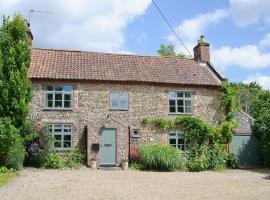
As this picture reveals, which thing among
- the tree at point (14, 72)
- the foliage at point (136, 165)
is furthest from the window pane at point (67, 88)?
the foliage at point (136, 165)

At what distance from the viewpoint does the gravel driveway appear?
1250 centimetres

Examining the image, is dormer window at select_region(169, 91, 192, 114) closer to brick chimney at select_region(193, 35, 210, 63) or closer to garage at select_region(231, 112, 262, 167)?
garage at select_region(231, 112, 262, 167)

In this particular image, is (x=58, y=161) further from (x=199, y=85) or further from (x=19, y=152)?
(x=199, y=85)

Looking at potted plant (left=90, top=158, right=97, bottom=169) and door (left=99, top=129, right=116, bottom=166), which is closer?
potted plant (left=90, top=158, right=97, bottom=169)

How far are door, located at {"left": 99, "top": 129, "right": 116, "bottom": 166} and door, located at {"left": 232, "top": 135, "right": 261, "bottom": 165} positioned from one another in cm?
854

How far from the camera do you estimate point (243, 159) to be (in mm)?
25141

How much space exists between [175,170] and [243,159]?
630 cm

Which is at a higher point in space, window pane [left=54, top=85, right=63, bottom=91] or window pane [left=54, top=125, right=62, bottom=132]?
window pane [left=54, top=85, right=63, bottom=91]

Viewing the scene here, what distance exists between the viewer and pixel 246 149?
25.3 metres

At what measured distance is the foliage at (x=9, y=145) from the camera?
59.3 feet

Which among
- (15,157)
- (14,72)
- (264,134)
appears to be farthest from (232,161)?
(14,72)

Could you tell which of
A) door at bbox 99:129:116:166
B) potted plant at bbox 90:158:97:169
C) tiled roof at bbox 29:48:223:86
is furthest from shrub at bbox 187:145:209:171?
potted plant at bbox 90:158:97:169

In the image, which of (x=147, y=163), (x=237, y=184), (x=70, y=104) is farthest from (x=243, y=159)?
(x=70, y=104)

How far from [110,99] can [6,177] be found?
8971mm
